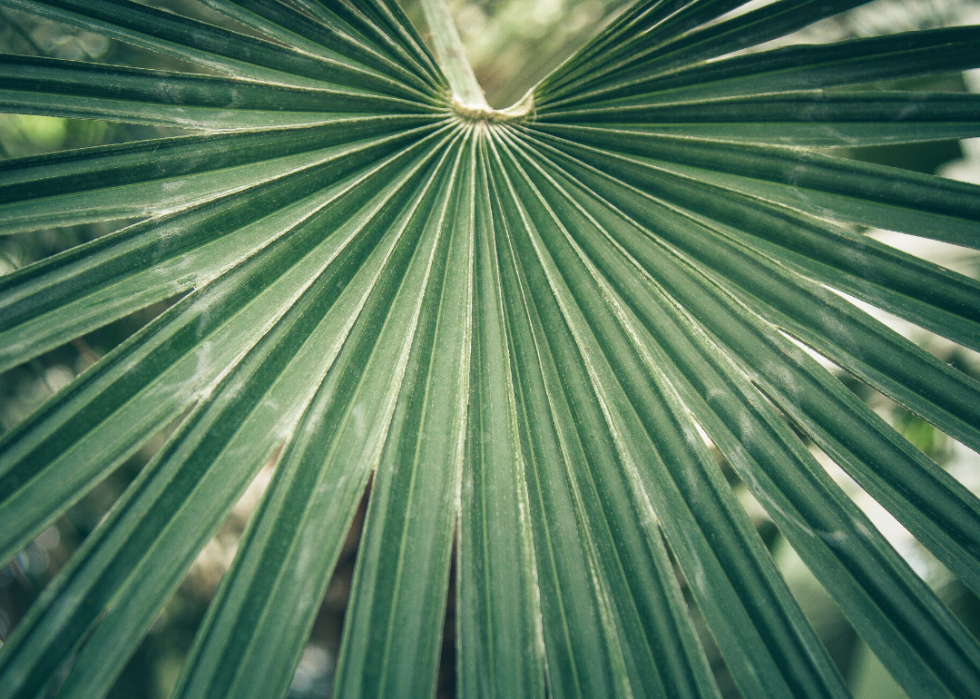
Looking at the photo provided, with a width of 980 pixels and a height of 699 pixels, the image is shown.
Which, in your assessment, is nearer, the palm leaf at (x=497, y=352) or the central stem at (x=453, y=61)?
the palm leaf at (x=497, y=352)

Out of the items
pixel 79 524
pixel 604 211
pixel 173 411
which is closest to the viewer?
pixel 173 411

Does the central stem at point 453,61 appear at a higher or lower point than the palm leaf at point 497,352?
higher

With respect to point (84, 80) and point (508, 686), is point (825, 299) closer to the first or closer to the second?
point (508, 686)

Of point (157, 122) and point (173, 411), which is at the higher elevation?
point (157, 122)

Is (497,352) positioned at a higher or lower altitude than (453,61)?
lower

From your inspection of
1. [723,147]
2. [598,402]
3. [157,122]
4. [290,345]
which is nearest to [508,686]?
[598,402]

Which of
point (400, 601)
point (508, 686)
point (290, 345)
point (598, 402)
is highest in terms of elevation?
point (290, 345)

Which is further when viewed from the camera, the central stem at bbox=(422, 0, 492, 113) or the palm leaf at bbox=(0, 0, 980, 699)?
the central stem at bbox=(422, 0, 492, 113)

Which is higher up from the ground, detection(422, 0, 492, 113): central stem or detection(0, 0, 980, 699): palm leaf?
detection(422, 0, 492, 113): central stem
